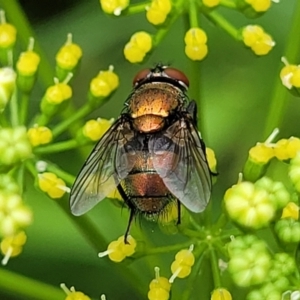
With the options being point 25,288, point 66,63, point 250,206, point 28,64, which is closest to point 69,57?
point 66,63

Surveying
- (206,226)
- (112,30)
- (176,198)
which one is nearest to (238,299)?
(206,226)

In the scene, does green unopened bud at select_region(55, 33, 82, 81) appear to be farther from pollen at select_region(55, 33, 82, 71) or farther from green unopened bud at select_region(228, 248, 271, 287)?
green unopened bud at select_region(228, 248, 271, 287)

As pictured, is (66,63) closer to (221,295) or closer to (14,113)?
(14,113)

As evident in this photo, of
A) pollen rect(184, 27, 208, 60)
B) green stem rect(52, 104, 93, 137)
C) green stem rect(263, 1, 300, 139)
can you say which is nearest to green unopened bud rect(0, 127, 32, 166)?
green stem rect(52, 104, 93, 137)

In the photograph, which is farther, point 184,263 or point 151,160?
point 184,263

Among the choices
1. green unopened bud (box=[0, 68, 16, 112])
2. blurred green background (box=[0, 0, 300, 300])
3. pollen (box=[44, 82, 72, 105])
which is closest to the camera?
green unopened bud (box=[0, 68, 16, 112])

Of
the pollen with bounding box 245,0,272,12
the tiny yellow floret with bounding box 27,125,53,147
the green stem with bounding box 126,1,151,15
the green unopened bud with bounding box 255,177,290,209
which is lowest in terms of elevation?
the green unopened bud with bounding box 255,177,290,209

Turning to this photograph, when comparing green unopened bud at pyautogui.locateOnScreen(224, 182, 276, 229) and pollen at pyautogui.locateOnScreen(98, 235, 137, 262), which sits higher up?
green unopened bud at pyautogui.locateOnScreen(224, 182, 276, 229)

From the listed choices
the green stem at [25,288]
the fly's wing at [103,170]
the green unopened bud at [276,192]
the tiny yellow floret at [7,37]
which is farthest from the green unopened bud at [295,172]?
the tiny yellow floret at [7,37]

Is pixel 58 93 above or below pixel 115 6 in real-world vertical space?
below
